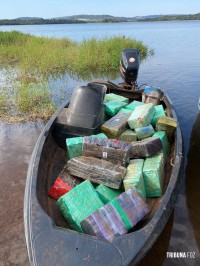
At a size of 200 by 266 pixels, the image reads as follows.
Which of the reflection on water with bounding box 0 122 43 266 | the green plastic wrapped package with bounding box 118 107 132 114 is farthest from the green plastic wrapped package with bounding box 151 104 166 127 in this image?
the reflection on water with bounding box 0 122 43 266

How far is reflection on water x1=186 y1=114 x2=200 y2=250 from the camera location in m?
3.98

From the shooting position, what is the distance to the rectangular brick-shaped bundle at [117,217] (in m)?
2.66

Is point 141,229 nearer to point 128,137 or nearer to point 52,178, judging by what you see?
point 52,178

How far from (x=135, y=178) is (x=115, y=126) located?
140 cm

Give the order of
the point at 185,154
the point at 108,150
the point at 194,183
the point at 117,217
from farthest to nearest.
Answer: the point at 185,154 < the point at 194,183 < the point at 108,150 < the point at 117,217

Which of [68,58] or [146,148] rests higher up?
[68,58]

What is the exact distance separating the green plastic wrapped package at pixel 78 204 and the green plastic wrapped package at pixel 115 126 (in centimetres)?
148

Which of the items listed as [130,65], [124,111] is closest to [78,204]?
[124,111]

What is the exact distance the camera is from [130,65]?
732 cm

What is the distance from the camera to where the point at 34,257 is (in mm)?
2328

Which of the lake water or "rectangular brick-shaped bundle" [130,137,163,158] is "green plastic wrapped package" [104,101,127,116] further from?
the lake water

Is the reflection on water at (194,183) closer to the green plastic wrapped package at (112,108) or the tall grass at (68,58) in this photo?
the green plastic wrapped package at (112,108)

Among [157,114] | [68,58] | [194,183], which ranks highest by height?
[68,58]

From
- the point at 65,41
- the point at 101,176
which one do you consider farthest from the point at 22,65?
the point at 101,176
